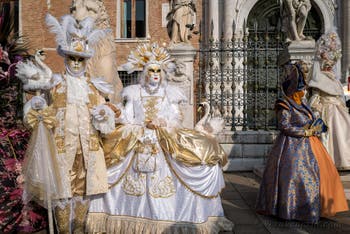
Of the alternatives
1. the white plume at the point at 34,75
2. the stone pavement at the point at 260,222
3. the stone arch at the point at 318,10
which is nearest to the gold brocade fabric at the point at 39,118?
the white plume at the point at 34,75

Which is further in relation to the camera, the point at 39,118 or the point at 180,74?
the point at 180,74

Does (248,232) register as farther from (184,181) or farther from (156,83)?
(156,83)

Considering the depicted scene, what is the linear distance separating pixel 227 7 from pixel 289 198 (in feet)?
38.2

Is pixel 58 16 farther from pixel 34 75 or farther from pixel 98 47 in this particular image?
pixel 34 75

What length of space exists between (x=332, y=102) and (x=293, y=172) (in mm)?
3018

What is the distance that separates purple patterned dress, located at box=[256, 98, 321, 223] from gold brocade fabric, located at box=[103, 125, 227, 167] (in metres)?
0.88

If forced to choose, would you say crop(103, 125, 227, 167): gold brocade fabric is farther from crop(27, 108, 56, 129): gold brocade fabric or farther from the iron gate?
the iron gate

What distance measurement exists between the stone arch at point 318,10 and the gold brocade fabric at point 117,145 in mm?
11560

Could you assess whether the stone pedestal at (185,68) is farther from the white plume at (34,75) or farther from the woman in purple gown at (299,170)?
the white plume at (34,75)

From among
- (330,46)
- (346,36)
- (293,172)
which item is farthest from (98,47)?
(346,36)

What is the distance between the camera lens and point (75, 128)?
379cm

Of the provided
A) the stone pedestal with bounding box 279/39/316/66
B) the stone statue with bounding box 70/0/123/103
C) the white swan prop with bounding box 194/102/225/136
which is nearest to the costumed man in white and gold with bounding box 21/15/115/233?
the white swan prop with bounding box 194/102/225/136

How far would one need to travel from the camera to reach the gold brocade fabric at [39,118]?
3539mm

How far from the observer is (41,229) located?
13.5 ft
